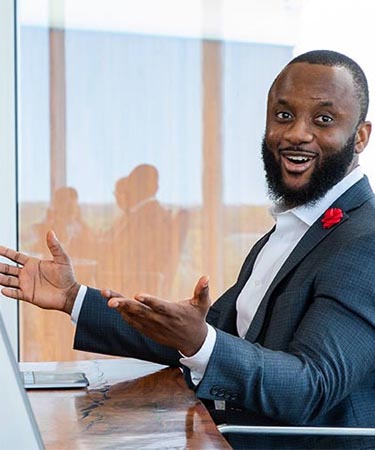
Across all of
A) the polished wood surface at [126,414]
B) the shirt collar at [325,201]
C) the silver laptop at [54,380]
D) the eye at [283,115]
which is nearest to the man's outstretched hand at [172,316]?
the polished wood surface at [126,414]

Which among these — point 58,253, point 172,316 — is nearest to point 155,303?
point 172,316

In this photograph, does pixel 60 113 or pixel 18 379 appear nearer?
pixel 18 379

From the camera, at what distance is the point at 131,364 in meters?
2.17

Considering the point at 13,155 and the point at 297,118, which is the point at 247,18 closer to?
the point at 13,155

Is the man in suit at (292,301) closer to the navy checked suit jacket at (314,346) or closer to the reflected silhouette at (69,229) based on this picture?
the navy checked suit jacket at (314,346)

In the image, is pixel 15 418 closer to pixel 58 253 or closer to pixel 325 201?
pixel 58 253

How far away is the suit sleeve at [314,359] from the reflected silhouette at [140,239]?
2027 mm

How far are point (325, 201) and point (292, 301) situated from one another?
0.34 metres

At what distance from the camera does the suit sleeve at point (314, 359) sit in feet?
5.37

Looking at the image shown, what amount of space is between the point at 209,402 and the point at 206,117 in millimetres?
1943

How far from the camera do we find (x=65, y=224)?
371 cm

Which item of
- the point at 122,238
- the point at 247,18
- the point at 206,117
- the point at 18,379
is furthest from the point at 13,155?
the point at 18,379

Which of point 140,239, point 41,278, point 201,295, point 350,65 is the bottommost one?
point 140,239

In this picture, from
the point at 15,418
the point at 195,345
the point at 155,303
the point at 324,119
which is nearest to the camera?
the point at 15,418
